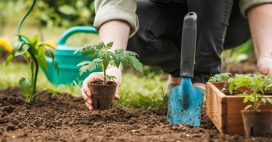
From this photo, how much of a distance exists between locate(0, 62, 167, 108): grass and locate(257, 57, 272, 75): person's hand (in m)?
0.58

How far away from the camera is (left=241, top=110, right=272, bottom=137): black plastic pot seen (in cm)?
182

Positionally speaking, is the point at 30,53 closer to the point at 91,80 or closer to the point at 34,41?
the point at 34,41

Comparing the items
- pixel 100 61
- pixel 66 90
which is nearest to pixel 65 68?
pixel 66 90

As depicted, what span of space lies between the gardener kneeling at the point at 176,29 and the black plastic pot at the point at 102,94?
0.11ft

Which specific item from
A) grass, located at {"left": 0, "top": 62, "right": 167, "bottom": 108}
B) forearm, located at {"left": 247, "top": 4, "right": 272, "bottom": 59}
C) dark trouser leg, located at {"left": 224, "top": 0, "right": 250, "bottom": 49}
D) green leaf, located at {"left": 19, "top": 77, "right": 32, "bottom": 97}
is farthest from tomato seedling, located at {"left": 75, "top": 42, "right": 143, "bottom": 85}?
dark trouser leg, located at {"left": 224, "top": 0, "right": 250, "bottom": 49}

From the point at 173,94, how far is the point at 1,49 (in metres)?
3.47

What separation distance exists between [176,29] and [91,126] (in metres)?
1.15

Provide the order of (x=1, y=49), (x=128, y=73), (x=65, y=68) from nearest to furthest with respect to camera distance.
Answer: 1. (x=65, y=68)
2. (x=128, y=73)
3. (x=1, y=49)

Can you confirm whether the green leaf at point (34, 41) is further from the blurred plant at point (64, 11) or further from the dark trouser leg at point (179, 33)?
the blurred plant at point (64, 11)

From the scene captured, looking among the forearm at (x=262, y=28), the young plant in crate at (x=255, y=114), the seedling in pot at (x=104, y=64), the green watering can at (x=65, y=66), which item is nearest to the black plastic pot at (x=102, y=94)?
the seedling in pot at (x=104, y=64)

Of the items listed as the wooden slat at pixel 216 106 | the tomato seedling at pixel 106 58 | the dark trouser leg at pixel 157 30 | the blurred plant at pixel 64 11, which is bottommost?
the wooden slat at pixel 216 106

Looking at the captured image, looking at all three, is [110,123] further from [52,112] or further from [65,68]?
[65,68]

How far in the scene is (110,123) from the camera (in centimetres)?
215

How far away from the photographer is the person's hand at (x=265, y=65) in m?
2.38
